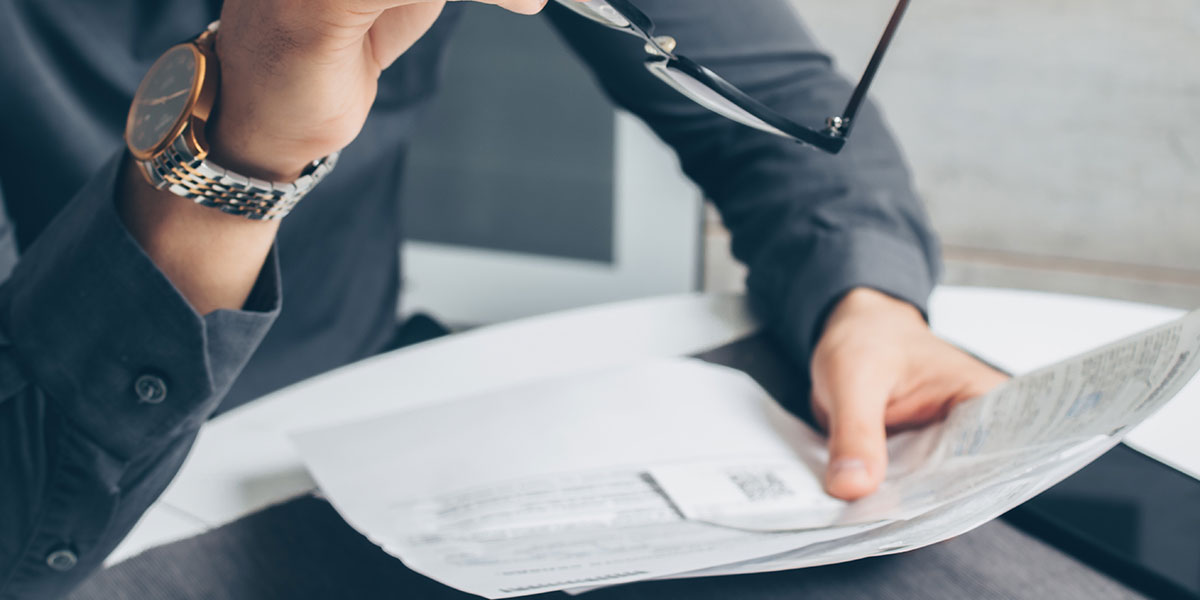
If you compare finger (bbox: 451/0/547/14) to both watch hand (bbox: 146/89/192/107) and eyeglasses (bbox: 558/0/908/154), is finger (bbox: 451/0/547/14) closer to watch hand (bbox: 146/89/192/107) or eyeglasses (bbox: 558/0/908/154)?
eyeglasses (bbox: 558/0/908/154)

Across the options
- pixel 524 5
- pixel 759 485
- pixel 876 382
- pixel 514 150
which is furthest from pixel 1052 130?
pixel 524 5

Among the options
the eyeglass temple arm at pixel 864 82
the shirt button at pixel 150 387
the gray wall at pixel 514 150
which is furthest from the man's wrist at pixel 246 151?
the gray wall at pixel 514 150

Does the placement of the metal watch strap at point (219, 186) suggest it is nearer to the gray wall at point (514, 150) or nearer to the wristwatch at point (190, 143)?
the wristwatch at point (190, 143)

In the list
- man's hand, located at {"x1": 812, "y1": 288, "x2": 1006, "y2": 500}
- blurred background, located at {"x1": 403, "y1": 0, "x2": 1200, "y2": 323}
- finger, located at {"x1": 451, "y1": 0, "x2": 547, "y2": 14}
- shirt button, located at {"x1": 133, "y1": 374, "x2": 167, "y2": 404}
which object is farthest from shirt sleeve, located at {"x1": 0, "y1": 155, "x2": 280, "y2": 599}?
blurred background, located at {"x1": 403, "y1": 0, "x2": 1200, "y2": 323}

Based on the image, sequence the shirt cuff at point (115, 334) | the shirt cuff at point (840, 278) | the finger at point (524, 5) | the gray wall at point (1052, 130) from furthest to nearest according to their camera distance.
Result: the gray wall at point (1052, 130)
the shirt cuff at point (840, 278)
the shirt cuff at point (115, 334)
the finger at point (524, 5)

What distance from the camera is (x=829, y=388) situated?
547mm

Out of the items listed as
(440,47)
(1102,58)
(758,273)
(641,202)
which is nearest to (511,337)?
(758,273)

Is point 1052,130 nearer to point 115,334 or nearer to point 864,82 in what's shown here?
point 864,82

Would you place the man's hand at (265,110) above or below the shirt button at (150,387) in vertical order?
above

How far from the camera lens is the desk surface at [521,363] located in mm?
512

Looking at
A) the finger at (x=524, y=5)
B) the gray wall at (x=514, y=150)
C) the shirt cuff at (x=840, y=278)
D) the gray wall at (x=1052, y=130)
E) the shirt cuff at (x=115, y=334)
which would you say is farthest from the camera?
the gray wall at (x=514, y=150)

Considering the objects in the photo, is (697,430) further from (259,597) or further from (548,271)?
(548,271)

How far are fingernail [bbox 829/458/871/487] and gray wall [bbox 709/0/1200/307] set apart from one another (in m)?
1.11

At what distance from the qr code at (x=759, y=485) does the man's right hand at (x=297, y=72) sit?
255 millimetres
